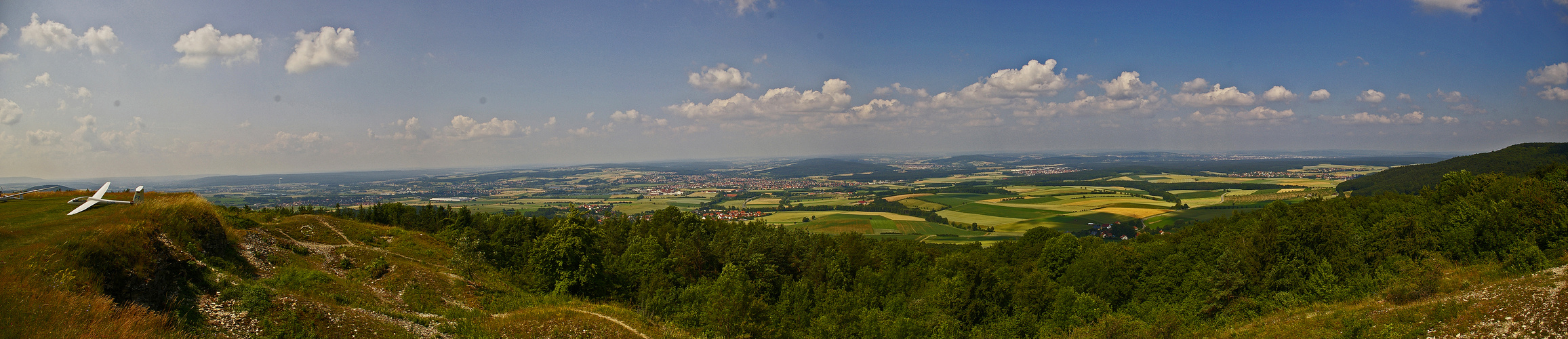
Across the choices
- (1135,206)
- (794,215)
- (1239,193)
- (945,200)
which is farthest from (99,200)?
(1239,193)

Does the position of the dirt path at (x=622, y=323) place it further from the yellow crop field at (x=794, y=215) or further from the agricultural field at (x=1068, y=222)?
the agricultural field at (x=1068, y=222)

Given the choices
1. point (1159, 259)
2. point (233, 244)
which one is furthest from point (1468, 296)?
point (233, 244)

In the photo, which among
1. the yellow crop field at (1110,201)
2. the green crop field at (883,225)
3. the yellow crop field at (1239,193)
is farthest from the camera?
the yellow crop field at (1239,193)

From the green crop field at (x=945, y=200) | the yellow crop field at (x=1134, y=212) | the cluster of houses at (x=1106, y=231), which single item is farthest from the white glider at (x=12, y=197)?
the green crop field at (x=945, y=200)

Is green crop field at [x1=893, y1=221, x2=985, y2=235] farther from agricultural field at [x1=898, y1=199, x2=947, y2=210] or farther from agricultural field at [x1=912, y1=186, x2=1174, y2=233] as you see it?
agricultural field at [x1=898, y1=199, x2=947, y2=210]

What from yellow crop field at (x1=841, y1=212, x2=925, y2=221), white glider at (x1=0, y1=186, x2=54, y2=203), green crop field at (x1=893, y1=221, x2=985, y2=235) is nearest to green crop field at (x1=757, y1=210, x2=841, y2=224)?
yellow crop field at (x1=841, y1=212, x2=925, y2=221)

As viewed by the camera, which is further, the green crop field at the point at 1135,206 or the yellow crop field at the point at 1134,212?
the green crop field at the point at 1135,206
